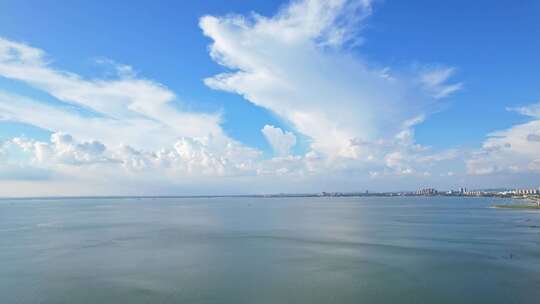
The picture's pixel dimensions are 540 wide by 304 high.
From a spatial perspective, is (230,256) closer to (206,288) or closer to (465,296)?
(206,288)

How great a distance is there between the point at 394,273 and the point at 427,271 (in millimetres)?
2866

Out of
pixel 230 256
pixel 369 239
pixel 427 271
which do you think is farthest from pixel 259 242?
pixel 427 271

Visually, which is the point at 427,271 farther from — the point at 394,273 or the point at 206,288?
the point at 206,288

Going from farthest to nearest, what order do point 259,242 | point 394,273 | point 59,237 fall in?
point 59,237 → point 259,242 → point 394,273

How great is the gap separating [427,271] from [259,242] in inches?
912

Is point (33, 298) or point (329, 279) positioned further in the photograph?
point (329, 279)

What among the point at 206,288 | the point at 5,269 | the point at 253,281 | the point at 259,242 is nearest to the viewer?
the point at 206,288

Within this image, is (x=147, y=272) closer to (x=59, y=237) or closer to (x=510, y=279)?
(x=510, y=279)

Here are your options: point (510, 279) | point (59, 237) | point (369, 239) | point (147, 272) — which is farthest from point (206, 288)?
point (59, 237)

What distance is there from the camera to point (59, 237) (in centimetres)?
5694

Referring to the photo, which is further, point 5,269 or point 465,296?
point 5,269

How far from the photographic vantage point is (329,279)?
3022 centimetres

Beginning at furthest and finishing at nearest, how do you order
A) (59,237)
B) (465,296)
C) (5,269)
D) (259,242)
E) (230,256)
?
(59,237) → (259,242) → (230,256) → (5,269) → (465,296)

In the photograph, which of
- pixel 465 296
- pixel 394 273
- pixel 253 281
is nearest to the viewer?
pixel 465 296
